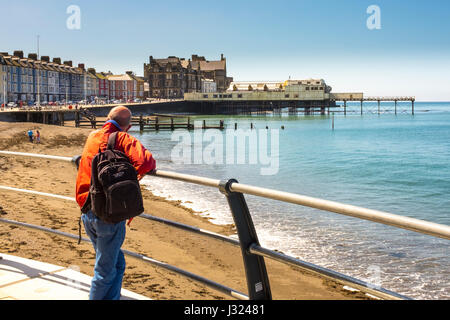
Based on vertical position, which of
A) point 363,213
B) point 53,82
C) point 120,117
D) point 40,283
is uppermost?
point 53,82

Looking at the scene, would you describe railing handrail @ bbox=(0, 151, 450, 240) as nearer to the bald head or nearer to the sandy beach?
the bald head

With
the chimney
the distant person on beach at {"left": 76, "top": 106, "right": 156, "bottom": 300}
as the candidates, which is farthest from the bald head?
the chimney

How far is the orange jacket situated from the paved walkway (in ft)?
3.03

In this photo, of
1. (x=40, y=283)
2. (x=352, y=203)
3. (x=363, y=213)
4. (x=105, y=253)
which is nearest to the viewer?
(x=363, y=213)

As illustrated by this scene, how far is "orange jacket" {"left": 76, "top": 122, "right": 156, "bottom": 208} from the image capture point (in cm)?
303

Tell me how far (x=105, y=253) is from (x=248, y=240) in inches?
40.3

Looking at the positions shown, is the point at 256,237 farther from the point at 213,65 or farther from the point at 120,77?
the point at 213,65

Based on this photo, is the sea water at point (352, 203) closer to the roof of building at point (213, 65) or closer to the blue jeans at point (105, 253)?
the blue jeans at point (105, 253)

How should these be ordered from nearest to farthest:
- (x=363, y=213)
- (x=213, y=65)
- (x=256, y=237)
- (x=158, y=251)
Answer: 1. (x=363, y=213)
2. (x=256, y=237)
3. (x=158, y=251)
4. (x=213, y=65)

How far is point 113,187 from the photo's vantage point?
9.34 feet

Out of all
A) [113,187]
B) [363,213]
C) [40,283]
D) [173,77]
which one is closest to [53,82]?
[173,77]

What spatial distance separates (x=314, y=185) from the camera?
24.8 metres
